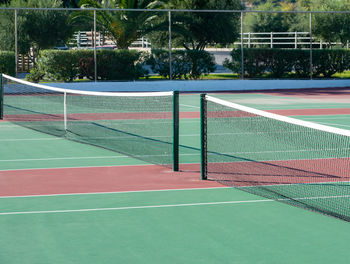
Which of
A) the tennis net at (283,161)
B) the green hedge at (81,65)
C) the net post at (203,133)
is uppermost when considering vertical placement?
the green hedge at (81,65)

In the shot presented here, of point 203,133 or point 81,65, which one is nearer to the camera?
point 203,133

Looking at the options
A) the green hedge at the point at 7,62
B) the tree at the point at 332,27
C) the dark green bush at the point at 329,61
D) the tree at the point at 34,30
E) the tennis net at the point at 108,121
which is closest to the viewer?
the tennis net at the point at 108,121

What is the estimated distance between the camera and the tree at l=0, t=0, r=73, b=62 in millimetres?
31828

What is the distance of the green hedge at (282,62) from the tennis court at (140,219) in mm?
18943

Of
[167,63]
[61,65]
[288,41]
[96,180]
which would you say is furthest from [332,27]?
[96,180]

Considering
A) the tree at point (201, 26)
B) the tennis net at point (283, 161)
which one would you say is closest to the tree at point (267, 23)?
the tree at point (201, 26)

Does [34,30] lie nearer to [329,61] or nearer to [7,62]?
[7,62]

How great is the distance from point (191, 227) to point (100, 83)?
19.7 metres

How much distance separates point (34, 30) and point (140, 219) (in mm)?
26735

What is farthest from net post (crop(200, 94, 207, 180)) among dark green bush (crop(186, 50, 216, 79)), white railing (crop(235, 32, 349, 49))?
white railing (crop(235, 32, 349, 49))

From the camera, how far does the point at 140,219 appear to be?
7.10 m

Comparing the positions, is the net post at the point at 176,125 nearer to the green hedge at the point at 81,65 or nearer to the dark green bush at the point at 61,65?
the green hedge at the point at 81,65

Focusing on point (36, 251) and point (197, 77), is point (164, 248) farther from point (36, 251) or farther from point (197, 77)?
point (197, 77)

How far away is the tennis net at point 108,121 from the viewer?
1152 cm
